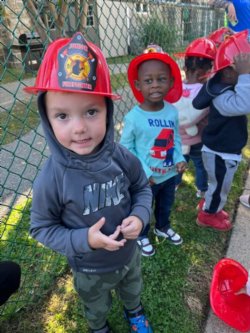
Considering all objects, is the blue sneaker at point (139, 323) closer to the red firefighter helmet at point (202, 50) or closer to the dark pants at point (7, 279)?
the dark pants at point (7, 279)

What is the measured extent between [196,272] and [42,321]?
114 centimetres

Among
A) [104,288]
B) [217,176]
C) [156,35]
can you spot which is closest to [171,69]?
[217,176]

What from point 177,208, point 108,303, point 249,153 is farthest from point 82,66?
point 249,153

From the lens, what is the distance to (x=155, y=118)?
2.21 meters

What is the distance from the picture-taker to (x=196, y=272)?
2377 millimetres

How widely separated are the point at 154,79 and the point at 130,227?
1.15 m

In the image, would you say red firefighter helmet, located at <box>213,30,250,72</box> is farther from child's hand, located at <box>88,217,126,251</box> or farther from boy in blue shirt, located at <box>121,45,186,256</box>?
child's hand, located at <box>88,217,126,251</box>

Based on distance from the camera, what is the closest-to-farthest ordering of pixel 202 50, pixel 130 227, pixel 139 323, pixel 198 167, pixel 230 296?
1. pixel 130 227
2. pixel 139 323
3. pixel 230 296
4. pixel 202 50
5. pixel 198 167

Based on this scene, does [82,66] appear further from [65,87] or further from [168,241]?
[168,241]

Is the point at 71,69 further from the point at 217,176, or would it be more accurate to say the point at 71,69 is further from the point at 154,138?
the point at 217,176

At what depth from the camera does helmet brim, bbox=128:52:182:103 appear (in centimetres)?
212

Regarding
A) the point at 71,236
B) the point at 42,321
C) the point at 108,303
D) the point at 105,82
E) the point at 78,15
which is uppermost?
the point at 78,15

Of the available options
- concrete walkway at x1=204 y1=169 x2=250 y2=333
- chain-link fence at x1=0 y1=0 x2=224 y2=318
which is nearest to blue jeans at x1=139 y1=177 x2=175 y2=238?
concrete walkway at x1=204 y1=169 x2=250 y2=333

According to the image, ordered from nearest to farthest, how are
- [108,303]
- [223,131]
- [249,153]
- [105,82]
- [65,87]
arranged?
[65,87], [105,82], [108,303], [223,131], [249,153]
